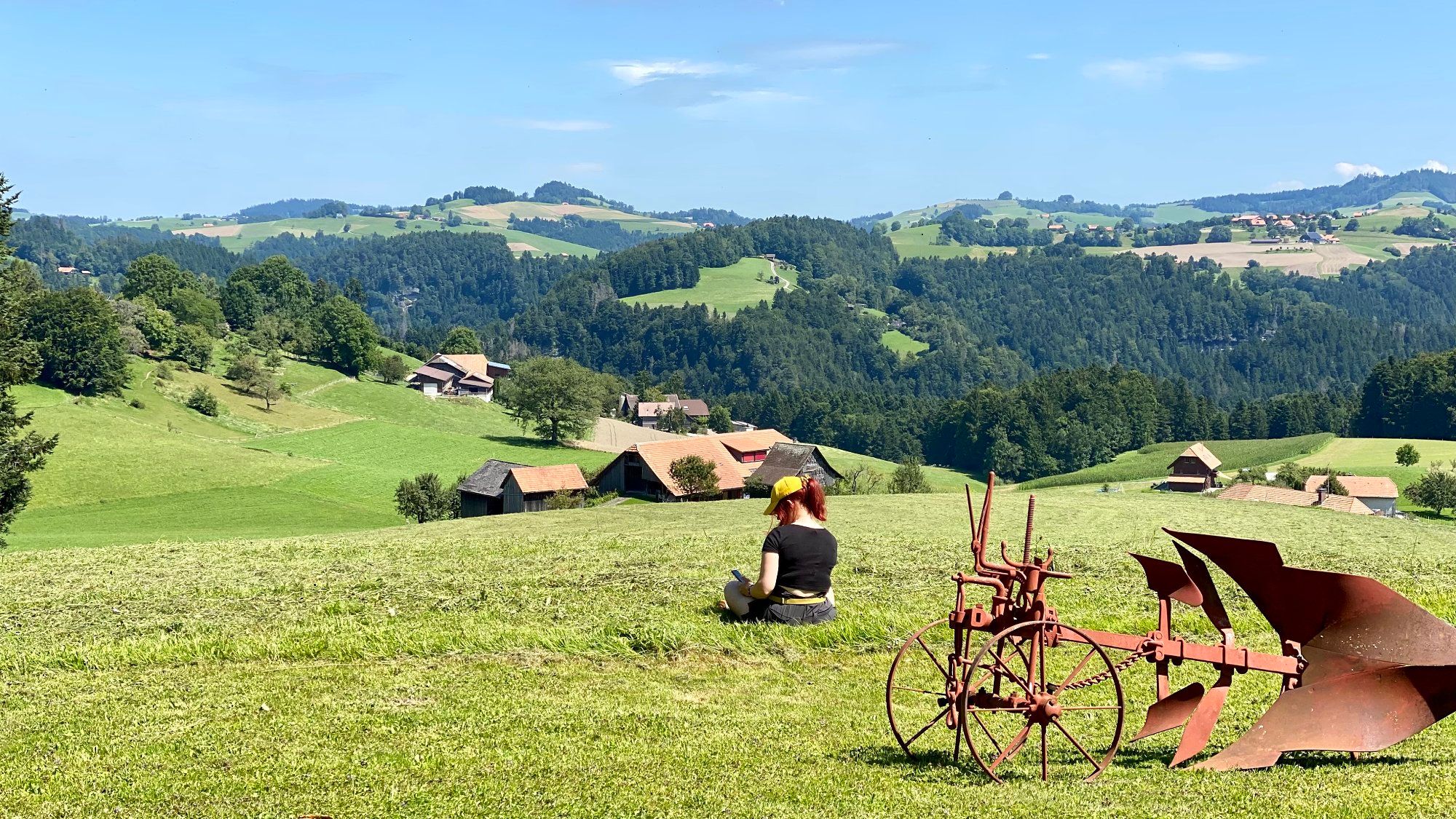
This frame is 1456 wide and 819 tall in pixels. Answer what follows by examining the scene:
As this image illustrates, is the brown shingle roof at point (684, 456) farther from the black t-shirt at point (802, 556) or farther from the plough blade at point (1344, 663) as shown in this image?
the plough blade at point (1344, 663)

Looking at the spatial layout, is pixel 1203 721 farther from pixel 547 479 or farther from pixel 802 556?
pixel 547 479

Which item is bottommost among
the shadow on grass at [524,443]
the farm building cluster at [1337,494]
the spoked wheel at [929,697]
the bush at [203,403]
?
the farm building cluster at [1337,494]

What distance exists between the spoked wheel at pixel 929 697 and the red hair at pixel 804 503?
2273mm

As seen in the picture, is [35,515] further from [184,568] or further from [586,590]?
[586,590]

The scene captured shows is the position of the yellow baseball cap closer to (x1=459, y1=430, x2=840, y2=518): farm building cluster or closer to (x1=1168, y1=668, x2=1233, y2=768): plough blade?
(x1=1168, y1=668, x2=1233, y2=768): plough blade

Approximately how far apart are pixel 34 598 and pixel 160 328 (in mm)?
123072

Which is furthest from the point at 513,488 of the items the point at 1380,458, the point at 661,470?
the point at 1380,458

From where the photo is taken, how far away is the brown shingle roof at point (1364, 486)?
314 ft

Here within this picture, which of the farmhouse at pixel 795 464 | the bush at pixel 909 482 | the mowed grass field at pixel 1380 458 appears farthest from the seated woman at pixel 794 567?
the mowed grass field at pixel 1380 458

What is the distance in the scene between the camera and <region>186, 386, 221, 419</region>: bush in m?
114

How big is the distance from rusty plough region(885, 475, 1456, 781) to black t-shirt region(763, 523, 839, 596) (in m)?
4.25

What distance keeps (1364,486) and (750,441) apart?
174ft

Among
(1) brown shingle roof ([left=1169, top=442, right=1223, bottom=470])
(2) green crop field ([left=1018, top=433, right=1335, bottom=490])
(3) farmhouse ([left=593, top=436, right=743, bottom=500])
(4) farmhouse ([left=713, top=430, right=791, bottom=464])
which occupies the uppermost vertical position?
(3) farmhouse ([left=593, top=436, right=743, bottom=500])

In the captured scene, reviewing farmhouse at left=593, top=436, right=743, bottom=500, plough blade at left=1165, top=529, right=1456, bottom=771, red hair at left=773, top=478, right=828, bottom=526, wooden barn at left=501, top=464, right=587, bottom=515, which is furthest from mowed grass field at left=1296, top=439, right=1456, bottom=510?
plough blade at left=1165, top=529, right=1456, bottom=771
